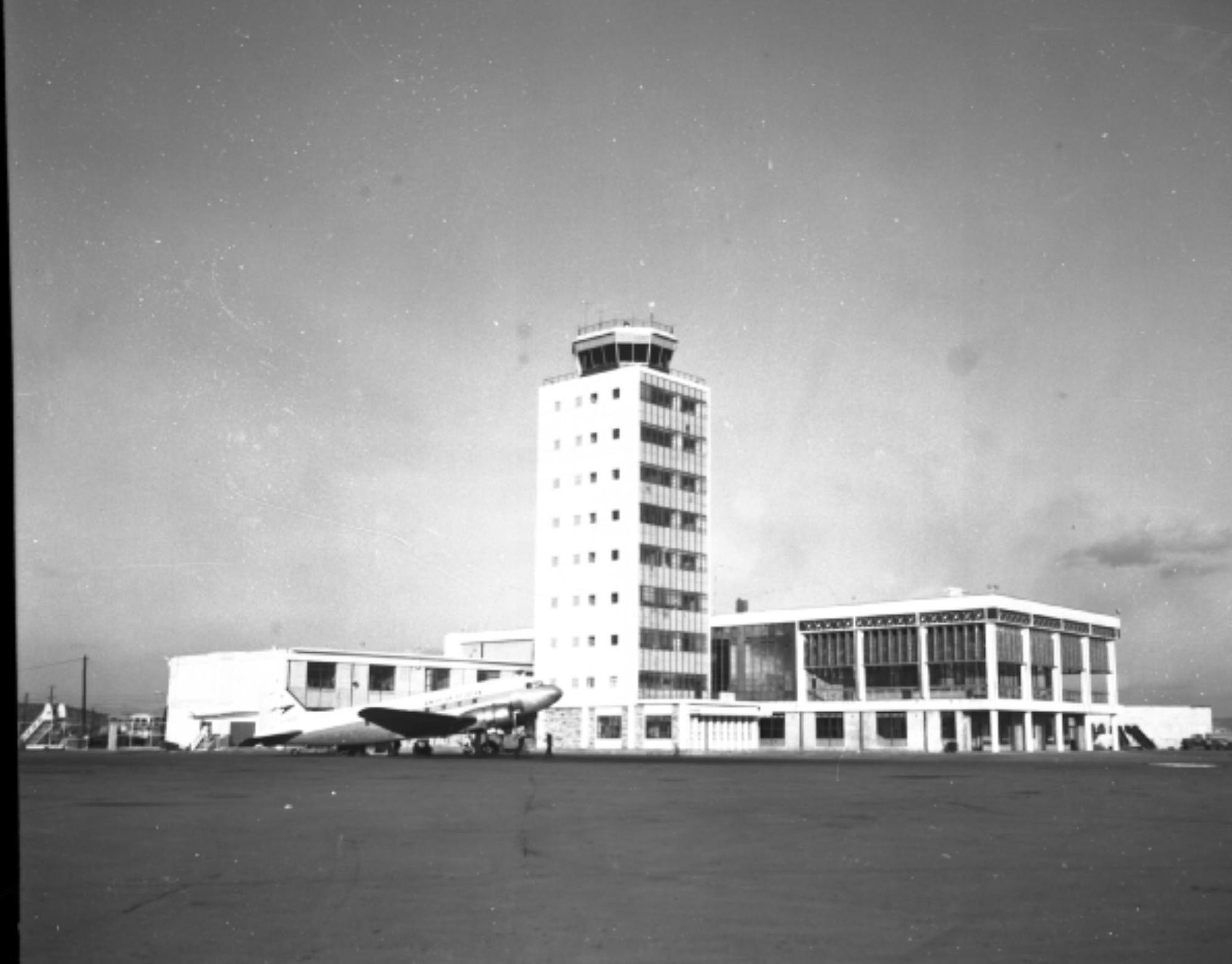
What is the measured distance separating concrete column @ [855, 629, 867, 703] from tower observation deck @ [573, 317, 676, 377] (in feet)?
105

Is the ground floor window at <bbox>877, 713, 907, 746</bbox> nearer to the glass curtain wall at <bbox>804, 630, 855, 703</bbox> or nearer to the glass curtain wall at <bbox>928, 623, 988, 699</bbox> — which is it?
the glass curtain wall at <bbox>928, 623, 988, 699</bbox>

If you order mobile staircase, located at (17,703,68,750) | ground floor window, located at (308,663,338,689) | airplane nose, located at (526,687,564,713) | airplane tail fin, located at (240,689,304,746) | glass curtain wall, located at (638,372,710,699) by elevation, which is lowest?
mobile staircase, located at (17,703,68,750)

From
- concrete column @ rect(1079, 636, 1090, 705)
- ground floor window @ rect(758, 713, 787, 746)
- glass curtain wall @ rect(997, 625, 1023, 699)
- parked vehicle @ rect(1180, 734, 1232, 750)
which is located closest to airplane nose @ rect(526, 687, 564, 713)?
ground floor window @ rect(758, 713, 787, 746)

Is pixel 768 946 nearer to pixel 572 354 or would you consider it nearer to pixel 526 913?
pixel 526 913

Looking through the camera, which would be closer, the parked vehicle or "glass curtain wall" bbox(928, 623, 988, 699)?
"glass curtain wall" bbox(928, 623, 988, 699)

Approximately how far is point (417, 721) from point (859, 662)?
52703mm

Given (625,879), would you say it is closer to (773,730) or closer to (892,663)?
(892,663)

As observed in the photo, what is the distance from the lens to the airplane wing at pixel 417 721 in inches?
2675

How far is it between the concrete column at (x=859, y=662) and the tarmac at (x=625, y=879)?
80.5 meters

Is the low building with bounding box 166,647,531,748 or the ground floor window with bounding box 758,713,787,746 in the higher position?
the low building with bounding box 166,647,531,748

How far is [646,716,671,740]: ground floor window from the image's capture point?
101000 millimetres

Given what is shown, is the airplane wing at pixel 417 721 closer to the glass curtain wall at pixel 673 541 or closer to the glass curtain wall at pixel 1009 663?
the glass curtain wall at pixel 673 541

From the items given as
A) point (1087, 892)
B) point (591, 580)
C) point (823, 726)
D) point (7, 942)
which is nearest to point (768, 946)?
→ point (1087, 892)

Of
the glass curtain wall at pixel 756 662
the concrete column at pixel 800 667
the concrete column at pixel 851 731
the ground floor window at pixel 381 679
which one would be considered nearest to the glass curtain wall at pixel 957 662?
the concrete column at pixel 851 731
